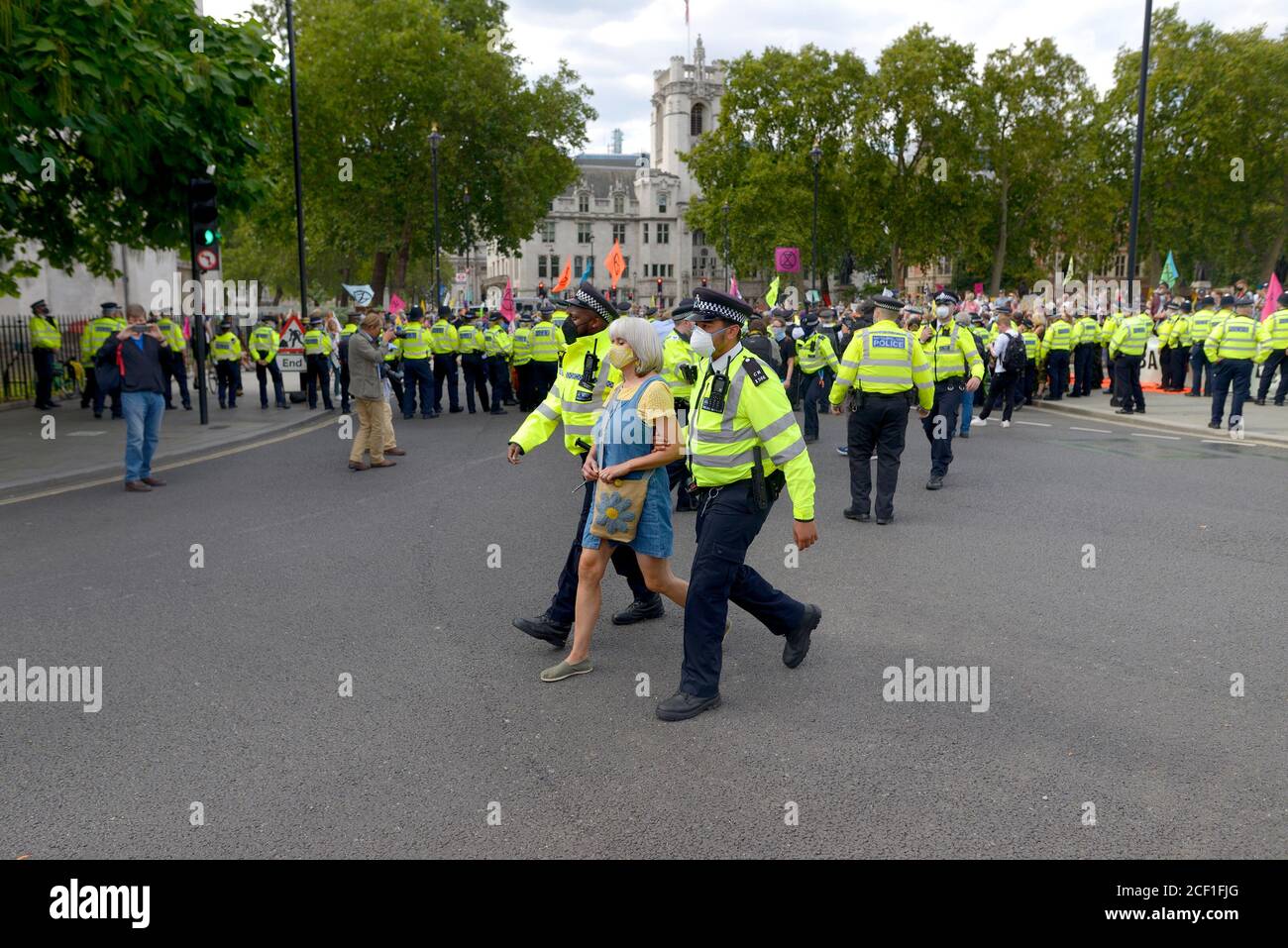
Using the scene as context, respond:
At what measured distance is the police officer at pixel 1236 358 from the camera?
14.6 meters

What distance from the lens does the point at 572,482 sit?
37.5 feet

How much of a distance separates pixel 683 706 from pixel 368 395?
8800mm

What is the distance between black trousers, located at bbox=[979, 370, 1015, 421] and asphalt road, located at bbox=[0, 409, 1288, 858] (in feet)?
24.5

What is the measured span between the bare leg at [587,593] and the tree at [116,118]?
8.51m

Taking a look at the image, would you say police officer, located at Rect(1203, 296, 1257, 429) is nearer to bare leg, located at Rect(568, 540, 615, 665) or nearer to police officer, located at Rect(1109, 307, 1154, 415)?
police officer, located at Rect(1109, 307, 1154, 415)

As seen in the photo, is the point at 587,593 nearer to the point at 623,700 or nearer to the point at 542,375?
the point at 623,700

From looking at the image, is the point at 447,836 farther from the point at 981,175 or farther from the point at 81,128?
the point at 981,175

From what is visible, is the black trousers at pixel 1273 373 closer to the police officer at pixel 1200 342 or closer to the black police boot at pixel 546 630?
the police officer at pixel 1200 342

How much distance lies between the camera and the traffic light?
48.6ft

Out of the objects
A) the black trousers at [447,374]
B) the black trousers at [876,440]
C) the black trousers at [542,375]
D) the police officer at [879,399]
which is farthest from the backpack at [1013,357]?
the black trousers at [447,374]

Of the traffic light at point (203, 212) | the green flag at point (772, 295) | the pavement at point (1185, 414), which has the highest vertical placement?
the traffic light at point (203, 212)

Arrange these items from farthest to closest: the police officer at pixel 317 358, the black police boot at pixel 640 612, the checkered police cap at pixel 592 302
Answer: the police officer at pixel 317 358, the black police boot at pixel 640 612, the checkered police cap at pixel 592 302

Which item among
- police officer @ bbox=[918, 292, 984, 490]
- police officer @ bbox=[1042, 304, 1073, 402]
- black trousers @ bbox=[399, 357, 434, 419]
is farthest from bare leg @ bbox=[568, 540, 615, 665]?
police officer @ bbox=[1042, 304, 1073, 402]
